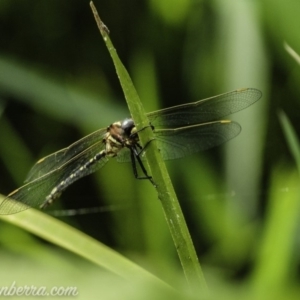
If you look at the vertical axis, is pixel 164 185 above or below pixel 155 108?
above

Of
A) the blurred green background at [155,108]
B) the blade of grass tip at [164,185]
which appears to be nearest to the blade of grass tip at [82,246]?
the blurred green background at [155,108]

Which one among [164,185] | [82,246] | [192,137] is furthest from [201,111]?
[164,185]

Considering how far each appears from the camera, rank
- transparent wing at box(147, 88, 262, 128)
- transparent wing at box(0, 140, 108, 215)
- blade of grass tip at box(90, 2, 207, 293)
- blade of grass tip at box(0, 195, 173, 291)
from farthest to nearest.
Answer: transparent wing at box(147, 88, 262, 128) → transparent wing at box(0, 140, 108, 215) → blade of grass tip at box(0, 195, 173, 291) → blade of grass tip at box(90, 2, 207, 293)

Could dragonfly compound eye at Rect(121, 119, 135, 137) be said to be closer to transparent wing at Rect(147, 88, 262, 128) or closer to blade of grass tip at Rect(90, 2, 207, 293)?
transparent wing at Rect(147, 88, 262, 128)

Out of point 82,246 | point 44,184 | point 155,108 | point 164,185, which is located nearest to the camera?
point 164,185

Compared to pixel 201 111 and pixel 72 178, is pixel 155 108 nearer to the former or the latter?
pixel 201 111

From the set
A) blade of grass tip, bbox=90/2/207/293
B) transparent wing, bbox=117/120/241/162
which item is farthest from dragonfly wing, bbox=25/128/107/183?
blade of grass tip, bbox=90/2/207/293

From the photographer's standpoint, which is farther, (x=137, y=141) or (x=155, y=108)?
(x=155, y=108)

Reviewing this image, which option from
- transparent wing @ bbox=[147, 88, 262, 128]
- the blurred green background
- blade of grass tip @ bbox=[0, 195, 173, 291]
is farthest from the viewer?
the blurred green background

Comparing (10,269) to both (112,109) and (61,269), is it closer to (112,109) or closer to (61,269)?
(61,269)
